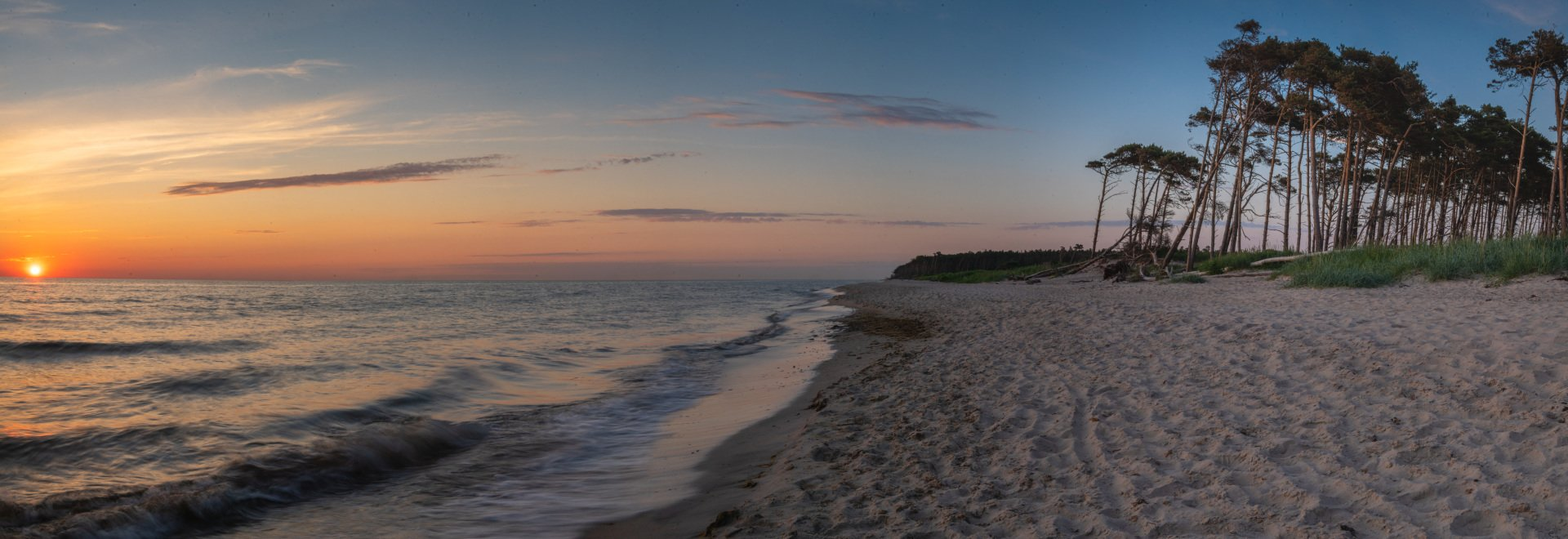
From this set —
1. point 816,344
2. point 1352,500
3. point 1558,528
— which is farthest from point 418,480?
point 816,344

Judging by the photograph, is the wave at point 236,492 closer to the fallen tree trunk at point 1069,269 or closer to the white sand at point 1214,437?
the white sand at point 1214,437

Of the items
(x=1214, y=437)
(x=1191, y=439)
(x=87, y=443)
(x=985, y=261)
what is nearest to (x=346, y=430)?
(x=87, y=443)

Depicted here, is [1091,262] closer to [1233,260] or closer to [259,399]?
[1233,260]

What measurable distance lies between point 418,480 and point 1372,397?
8.99m

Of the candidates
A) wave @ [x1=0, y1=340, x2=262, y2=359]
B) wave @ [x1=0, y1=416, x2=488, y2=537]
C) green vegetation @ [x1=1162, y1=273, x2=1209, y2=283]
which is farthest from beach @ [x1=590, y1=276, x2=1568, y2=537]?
wave @ [x1=0, y1=340, x2=262, y2=359]

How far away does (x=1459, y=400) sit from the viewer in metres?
6.25

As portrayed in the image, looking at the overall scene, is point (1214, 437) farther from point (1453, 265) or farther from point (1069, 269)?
point (1069, 269)

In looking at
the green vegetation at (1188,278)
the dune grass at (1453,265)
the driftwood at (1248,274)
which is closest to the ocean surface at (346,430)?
the dune grass at (1453,265)

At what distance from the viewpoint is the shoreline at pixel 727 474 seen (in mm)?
5195

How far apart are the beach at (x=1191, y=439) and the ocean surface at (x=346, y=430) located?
1.54 m

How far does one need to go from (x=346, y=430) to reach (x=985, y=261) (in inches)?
2921

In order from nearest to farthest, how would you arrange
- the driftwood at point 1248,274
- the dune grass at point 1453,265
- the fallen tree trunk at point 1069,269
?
1. the dune grass at point 1453,265
2. the driftwood at point 1248,274
3. the fallen tree trunk at point 1069,269

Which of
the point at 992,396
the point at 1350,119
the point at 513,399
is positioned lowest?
the point at 513,399

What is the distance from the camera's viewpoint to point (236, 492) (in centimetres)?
659
